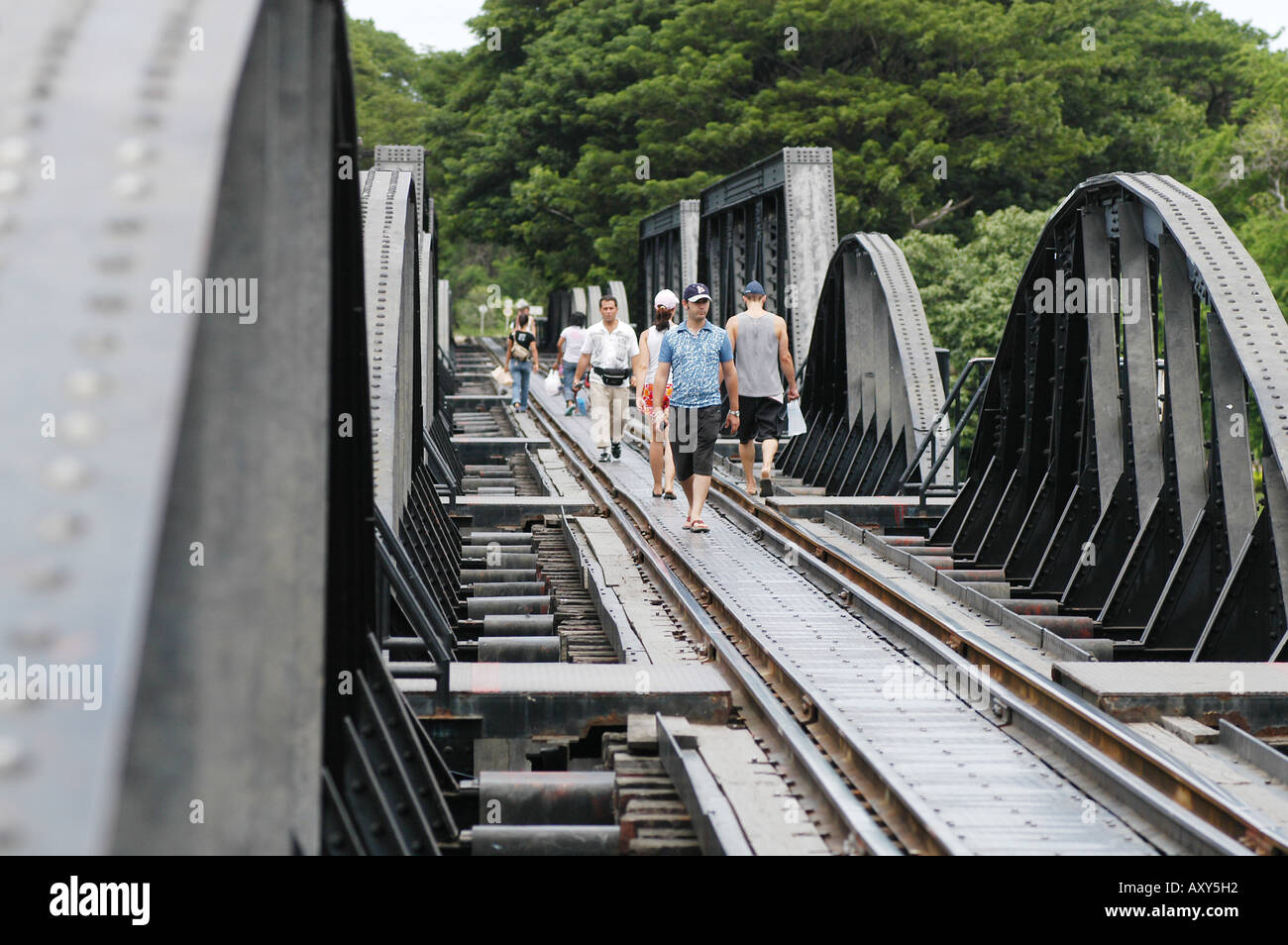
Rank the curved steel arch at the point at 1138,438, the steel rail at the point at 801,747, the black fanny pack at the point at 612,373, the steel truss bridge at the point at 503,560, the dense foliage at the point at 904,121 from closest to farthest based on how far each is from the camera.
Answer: the steel truss bridge at the point at 503,560 → the steel rail at the point at 801,747 → the curved steel arch at the point at 1138,438 → the black fanny pack at the point at 612,373 → the dense foliage at the point at 904,121

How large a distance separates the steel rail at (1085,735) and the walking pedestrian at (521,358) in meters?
15.6

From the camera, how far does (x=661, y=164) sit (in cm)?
4556

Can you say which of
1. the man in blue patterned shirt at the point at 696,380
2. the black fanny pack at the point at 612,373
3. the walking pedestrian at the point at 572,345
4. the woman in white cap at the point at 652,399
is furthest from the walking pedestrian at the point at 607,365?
the walking pedestrian at the point at 572,345

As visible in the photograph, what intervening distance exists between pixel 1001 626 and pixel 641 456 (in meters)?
10.2

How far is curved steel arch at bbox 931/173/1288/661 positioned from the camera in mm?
8484

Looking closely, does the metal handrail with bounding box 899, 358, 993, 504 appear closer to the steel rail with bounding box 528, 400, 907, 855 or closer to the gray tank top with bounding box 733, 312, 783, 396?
the gray tank top with bounding box 733, 312, 783, 396

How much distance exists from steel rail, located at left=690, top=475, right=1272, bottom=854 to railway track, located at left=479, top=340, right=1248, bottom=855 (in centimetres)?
1

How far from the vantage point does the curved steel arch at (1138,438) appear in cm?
848

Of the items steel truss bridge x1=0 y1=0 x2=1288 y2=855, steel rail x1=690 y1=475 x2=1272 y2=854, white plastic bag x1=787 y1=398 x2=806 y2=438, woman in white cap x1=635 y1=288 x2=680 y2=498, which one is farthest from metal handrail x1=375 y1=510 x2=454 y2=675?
white plastic bag x1=787 y1=398 x2=806 y2=438

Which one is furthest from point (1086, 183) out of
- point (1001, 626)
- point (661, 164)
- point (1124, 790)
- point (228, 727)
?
point (661, 164)
